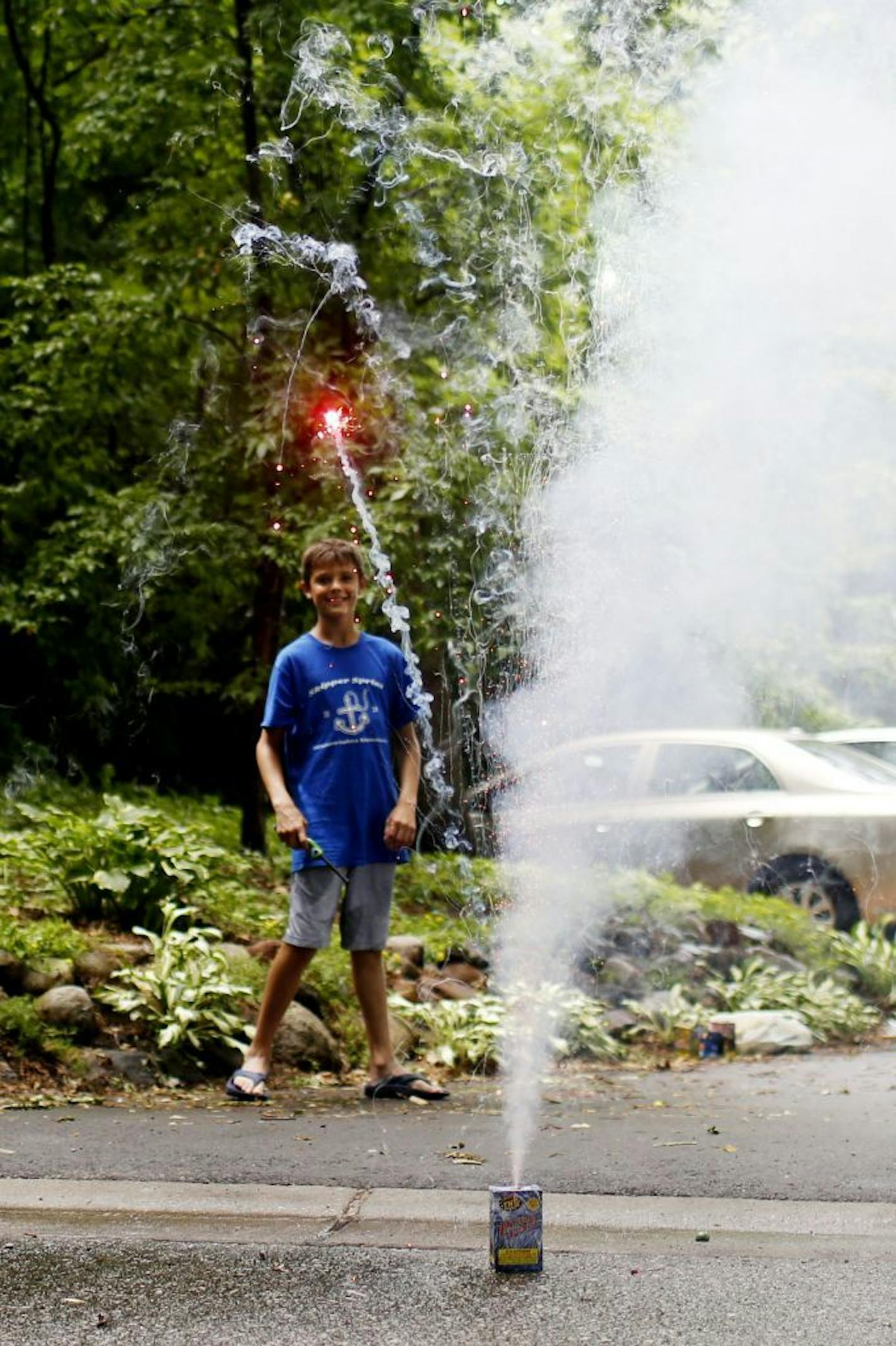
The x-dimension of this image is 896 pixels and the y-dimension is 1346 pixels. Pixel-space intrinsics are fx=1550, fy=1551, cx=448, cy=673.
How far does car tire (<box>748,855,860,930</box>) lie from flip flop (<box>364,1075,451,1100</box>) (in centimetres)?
400

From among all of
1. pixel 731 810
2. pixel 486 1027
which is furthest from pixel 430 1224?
pixel 731 810

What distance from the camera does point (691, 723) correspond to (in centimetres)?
903

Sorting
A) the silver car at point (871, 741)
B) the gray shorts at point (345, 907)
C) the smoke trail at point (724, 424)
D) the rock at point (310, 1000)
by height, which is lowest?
the rock at point (310, 1000)

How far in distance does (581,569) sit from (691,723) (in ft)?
3.85

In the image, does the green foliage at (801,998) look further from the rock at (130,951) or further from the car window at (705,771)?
the rock at (130,951)

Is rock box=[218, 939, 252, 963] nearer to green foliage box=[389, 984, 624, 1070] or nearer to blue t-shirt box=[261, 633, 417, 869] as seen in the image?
green foliage box=[389, 984, 624, 1070]

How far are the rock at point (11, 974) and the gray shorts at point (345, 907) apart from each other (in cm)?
128

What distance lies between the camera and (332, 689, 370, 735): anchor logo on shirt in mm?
5227

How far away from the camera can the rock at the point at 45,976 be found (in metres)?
5.84

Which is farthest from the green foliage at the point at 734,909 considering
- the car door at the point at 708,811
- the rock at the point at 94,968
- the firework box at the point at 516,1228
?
the firework box at the point at 516,1228

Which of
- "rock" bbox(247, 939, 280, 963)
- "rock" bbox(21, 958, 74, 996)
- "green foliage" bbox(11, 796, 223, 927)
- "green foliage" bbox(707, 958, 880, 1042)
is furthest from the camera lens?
"green foliage" bbox(707, 958, 880, 1042)

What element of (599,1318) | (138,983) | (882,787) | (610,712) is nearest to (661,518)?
(610,712)

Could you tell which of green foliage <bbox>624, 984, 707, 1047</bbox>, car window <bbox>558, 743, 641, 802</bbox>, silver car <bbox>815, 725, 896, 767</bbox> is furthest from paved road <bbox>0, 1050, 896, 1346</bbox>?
car window <bbox>558, 743, 641, 802</bbox>

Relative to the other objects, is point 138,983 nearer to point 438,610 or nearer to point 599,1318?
point 599,1318
